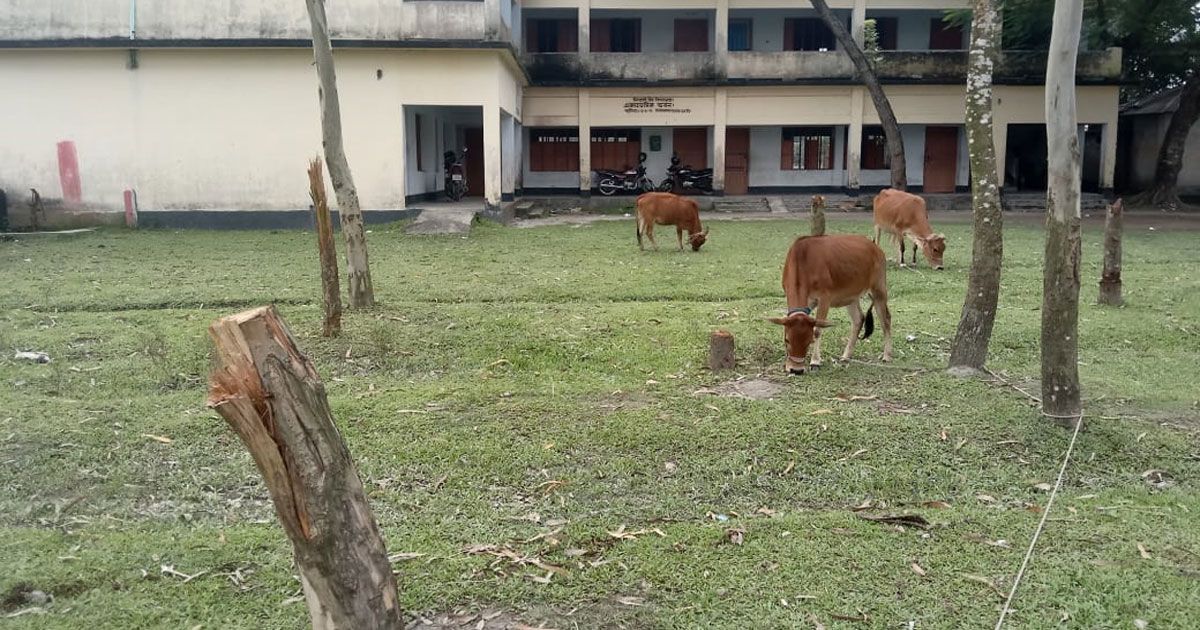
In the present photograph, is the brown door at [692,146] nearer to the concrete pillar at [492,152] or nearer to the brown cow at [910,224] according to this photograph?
the concrete pillar at [492,152]

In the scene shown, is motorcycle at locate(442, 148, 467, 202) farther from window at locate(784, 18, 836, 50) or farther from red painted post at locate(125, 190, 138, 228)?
window at locate(784, 18, 836, 50)

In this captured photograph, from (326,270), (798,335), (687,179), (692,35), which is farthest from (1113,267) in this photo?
(692,35)

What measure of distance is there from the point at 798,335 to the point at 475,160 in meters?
24.4

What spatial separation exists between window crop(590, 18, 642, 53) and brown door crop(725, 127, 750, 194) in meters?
4.13

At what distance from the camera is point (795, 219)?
22094 mm

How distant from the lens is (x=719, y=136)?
2689 centimetres

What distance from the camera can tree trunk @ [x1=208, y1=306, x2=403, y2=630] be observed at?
8.87 feet

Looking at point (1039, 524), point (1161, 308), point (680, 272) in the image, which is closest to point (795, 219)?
point (680, 272)

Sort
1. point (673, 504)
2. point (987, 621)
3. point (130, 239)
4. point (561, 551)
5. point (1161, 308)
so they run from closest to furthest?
1. point (987, 621)
2. point (561, 551)
3. point (673, 504)
4. point (1161, 308)
5. point (130, 239)

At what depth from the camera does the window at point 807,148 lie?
29.4 meters

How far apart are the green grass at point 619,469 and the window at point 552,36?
21.3 meters

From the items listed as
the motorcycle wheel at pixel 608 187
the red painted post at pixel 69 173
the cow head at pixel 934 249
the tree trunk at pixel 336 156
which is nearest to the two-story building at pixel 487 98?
the red painted post at pixel 69 173

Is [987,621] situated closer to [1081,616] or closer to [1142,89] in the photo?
[1081,616]

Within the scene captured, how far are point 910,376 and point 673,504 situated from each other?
2956mm
